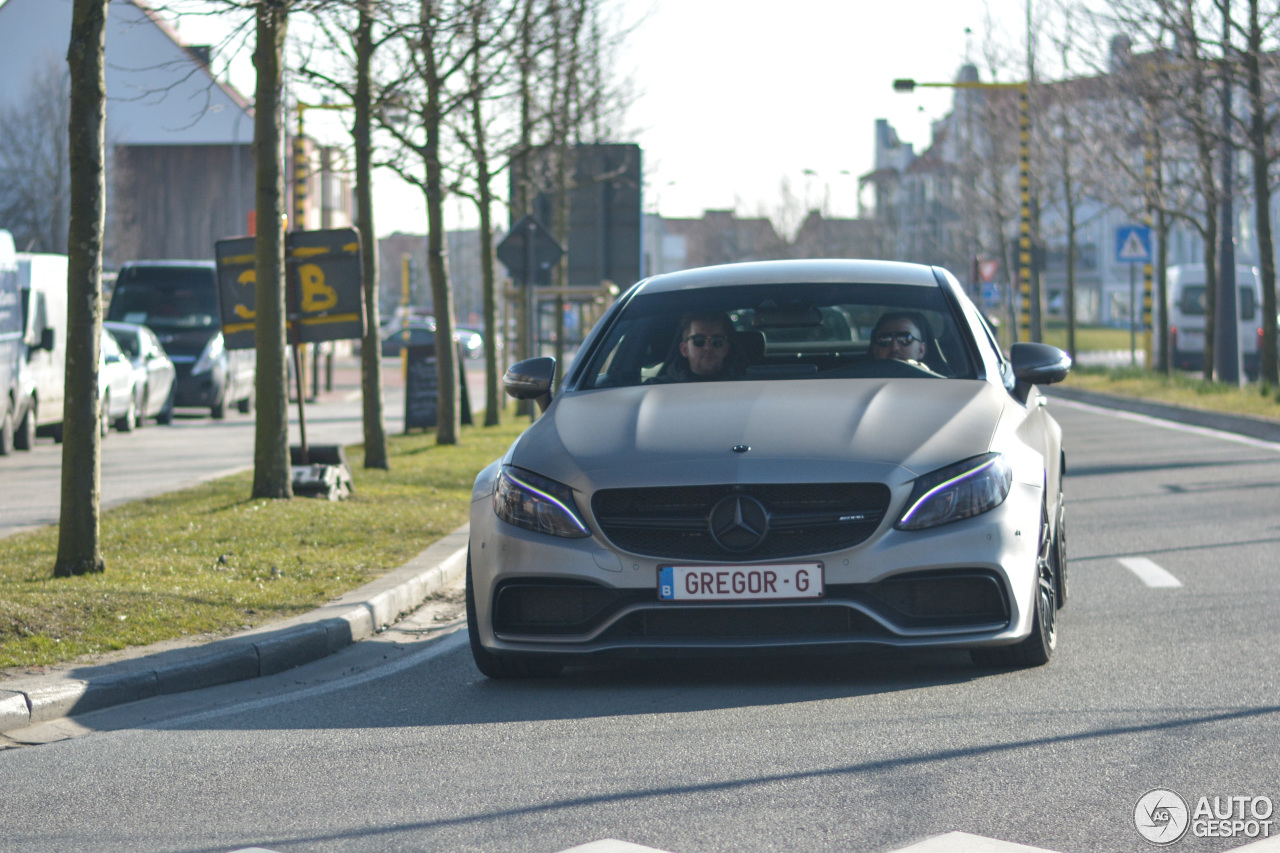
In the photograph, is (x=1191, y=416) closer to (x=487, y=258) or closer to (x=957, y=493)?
(x=487, y=258)

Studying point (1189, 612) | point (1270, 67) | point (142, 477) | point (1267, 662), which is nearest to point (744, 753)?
→ point (1267, 662)

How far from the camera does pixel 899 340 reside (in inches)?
289

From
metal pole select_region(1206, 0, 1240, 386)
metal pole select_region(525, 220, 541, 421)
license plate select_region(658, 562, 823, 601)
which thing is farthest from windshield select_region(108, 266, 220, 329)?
license plate select_region(658, 562, 823, 601)

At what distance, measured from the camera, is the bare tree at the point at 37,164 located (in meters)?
55.3

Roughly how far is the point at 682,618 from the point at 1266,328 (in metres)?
21.1

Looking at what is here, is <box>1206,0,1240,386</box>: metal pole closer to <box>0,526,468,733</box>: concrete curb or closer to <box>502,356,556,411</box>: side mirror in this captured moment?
<box>0,526,468,733</box>: concrete curb

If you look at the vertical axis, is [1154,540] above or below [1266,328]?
below

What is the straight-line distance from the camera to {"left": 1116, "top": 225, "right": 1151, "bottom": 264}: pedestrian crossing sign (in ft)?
103

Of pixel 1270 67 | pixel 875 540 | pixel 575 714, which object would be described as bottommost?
pixel 575 714

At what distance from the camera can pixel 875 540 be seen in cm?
592

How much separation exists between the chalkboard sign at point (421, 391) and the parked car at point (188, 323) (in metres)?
6.95

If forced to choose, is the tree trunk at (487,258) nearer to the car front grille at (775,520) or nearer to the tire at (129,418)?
the tire at (129,418)

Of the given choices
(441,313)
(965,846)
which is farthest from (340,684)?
(441,313)

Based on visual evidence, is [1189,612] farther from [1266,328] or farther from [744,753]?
[1266,328]
